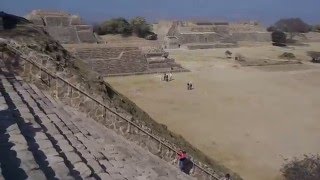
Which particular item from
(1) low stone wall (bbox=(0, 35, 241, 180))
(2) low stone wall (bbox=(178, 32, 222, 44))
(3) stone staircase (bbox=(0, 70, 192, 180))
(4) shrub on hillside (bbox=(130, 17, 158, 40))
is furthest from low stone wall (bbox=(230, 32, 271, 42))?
(3) stone staircase (bbox=(0, 70, 192, 180))

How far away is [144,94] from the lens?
25156 millimetres

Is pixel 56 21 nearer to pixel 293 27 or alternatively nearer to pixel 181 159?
pixel 181 159

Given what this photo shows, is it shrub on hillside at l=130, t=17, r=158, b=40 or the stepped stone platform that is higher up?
shrub on hillside at l=130, t=17, r=158, b=40

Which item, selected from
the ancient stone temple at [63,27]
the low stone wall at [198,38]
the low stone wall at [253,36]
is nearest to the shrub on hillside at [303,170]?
the ancient stone temple at [63,27]

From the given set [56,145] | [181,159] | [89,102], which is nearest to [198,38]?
[89,102]

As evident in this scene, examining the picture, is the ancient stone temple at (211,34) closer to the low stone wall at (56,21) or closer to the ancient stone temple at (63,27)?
the ancient stone temple at (63,27)

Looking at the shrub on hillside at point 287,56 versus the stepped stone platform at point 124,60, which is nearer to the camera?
the stepped stone platform at point 124,60

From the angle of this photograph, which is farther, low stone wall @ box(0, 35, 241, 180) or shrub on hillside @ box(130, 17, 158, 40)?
shrub on hillside @ box(130, 17, 158, 40)

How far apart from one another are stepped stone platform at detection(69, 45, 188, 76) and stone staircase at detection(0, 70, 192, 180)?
22.9 metres

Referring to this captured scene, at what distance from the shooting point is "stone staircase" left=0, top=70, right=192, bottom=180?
4137mm

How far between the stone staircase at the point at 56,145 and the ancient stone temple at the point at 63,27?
3135 cm

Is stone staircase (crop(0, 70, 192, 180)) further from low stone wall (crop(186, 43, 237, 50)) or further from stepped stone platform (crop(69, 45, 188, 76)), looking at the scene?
low stone wall (crop(186, 43, 237, 50))

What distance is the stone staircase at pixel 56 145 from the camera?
414 centimetres

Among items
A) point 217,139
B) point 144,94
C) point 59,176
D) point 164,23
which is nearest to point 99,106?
point 59,176
